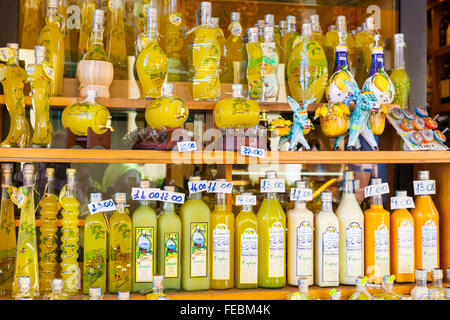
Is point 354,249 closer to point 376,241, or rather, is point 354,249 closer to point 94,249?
point 376,241

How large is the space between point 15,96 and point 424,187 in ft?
4.72

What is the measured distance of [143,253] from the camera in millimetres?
1580

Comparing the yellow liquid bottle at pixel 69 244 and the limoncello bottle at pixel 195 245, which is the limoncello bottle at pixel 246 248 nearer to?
the limoncello bottle at pixel 195 245

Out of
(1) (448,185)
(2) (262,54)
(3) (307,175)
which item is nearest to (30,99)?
(2) (262,54)

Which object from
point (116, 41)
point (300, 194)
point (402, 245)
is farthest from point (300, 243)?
point (116, 41)

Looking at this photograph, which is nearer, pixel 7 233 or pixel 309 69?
pixel 7 233

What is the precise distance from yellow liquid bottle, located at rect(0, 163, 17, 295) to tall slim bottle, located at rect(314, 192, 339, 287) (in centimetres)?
102

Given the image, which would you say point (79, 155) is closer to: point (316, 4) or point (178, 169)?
point (178, 169)

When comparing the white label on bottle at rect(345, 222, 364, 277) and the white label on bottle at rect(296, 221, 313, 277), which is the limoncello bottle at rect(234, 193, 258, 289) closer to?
the white label on bottle at rect(296, 221, 313, 277)

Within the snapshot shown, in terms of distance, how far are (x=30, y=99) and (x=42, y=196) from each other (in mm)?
330

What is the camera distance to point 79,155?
5.04 ft

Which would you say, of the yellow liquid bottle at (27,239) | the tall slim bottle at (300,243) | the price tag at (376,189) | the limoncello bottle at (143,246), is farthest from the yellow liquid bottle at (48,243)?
the price tag at (376,189)

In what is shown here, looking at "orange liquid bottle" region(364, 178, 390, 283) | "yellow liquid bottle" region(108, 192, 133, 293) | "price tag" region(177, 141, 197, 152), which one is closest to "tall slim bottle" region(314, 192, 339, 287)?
"orange liquid bottle" region(364, 178, 390, 283)

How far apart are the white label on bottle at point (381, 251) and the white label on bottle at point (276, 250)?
0.34 meters
